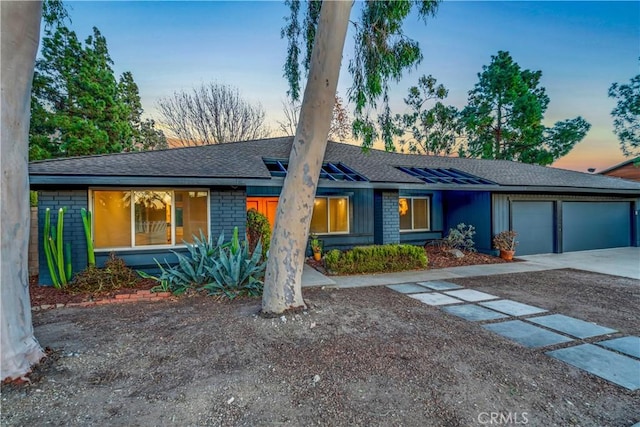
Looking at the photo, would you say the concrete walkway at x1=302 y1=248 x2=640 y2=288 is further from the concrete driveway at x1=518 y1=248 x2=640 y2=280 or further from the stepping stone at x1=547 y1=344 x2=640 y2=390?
the stepping stone at x1=547 y1=344 x2=640 y2=390

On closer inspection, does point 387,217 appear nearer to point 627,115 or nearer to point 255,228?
point 255,228

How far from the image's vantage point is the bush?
322 inches

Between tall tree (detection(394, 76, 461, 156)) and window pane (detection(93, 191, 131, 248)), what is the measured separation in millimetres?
20987

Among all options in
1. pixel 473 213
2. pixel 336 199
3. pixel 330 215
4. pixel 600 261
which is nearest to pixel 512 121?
pixel 473 213

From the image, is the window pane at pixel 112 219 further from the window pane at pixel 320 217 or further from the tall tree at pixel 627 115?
the tall tree at pixel 627 115

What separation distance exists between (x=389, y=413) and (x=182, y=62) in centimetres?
1407

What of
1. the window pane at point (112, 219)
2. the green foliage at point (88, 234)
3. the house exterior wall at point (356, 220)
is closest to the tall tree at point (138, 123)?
the window pane at point (112, 219)

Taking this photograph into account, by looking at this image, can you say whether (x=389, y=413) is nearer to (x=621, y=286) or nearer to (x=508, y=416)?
(x=508, y=416)

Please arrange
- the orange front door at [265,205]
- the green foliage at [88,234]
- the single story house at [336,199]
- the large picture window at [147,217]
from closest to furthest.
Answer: the green foliage at [88,234], the single story house at [336,199], the large picture window at [147,217], the orange front door at [265,205]

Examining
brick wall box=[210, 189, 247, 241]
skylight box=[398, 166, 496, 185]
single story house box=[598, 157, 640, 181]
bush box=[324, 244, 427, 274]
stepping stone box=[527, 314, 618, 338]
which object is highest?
single story house box=[598, 157, 640, 181]

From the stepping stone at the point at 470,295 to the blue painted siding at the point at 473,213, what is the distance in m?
5.18

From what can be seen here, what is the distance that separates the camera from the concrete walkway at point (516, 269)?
291 inches

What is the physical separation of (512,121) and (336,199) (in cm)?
1970

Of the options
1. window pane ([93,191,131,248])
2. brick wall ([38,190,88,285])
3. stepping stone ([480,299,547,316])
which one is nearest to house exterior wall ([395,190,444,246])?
stepping stone ([480,299,547,316])
